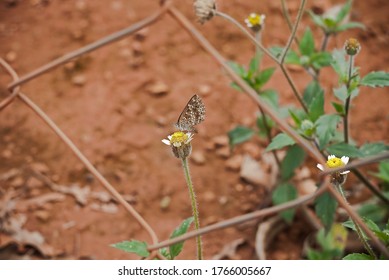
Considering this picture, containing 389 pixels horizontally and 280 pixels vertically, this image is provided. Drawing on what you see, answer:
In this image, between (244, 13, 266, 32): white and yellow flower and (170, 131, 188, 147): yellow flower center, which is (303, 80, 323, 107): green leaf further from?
(170, 131, 188, 147): yellow flower center

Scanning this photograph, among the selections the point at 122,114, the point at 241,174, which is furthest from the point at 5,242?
the point at 241,174

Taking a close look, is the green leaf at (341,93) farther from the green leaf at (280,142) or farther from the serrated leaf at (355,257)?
the serrated leaf at (355,257)

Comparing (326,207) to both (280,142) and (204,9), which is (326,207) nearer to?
(280,142)

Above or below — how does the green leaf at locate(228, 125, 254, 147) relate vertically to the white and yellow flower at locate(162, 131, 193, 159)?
above

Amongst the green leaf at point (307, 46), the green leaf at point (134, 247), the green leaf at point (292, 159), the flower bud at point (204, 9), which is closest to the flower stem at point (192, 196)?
the green leaf at point (134, 247)

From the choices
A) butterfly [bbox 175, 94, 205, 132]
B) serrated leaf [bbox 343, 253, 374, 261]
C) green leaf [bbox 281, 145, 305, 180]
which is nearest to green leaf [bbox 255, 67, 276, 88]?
green leaf [bbox 281, 145, 305, 180]

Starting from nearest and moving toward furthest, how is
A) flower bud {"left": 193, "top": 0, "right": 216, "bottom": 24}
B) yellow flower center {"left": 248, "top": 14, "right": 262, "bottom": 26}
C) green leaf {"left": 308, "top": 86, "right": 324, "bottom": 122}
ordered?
flower bud {"left": 193, "top": 0, "right": 216, "bottom": 24}
green leaf {"left": 308, "top": 86, "right": 324, "bottom": 122}
yellow flower center {"left": 248, "top": 14, "right": 262, "bottom": 26}
